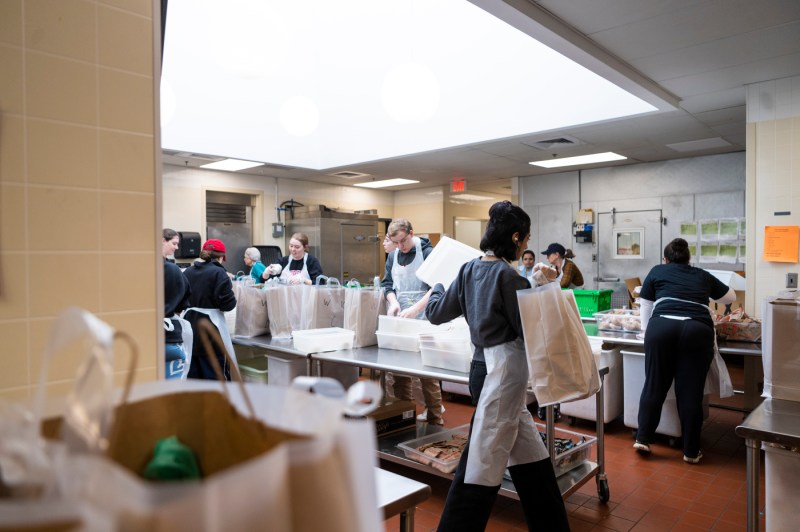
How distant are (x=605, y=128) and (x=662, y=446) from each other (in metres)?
3.23

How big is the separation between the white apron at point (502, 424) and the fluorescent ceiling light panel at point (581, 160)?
5.51m

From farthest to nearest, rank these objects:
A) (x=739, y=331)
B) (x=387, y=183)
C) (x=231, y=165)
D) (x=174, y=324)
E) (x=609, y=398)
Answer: (x=387, y=183)
(x=231, y=165)
(x=609, y=398)
(x=739, y=331)
(x=174, y=324)

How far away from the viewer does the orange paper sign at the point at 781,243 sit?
445 centimetres

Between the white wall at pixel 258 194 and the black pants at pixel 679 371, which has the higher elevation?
the white wall at pixel 258 194

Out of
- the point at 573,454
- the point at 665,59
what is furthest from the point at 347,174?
the point at 573,454

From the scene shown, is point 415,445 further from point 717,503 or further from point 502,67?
point 502,67

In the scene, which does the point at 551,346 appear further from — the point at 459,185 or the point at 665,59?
the point at 459,185

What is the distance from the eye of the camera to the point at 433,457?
3.16 m

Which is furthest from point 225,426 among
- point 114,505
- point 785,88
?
point 785,88

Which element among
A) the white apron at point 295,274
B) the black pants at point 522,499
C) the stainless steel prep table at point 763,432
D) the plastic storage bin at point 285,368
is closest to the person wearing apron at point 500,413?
the black pants at point 522,499

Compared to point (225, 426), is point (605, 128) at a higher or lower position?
higher

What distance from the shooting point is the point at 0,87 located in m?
1.17

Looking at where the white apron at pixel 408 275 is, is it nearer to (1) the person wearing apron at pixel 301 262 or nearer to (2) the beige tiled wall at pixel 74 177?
(1) the person wearing apron at pixel 301 262

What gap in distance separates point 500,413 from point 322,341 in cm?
175
